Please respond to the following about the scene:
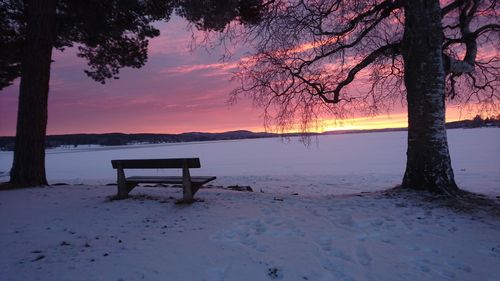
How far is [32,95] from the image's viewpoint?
8.98 m

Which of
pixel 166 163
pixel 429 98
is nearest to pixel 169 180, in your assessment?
pixel 166 163

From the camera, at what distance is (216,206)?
6383 mm

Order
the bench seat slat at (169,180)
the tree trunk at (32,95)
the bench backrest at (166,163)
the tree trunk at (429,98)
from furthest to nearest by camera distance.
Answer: the tree trunk at (32,95) < the tree trunk at (429,98) < the bench seat slat at (169,180) < the bench backrest at (166,163)

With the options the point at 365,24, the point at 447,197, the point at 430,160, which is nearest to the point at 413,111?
the point at 430,160

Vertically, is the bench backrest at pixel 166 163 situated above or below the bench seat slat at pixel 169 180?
above

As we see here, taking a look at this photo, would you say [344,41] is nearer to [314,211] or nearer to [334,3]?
[334,3]

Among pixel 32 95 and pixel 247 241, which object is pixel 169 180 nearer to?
pixel 247 241

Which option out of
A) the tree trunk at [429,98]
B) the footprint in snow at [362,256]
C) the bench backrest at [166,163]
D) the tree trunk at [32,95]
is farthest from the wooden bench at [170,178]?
the tree trunk at [429,98]

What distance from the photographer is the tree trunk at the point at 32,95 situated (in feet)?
29.5

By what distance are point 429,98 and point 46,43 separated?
951cm

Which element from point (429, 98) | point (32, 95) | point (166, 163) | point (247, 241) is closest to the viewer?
point (247, 241)

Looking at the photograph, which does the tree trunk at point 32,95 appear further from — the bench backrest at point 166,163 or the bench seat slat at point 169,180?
the bench backrest at point 166,163

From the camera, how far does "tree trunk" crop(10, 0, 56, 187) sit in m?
8.98

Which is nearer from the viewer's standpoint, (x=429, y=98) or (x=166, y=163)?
(x=166, y=163)
